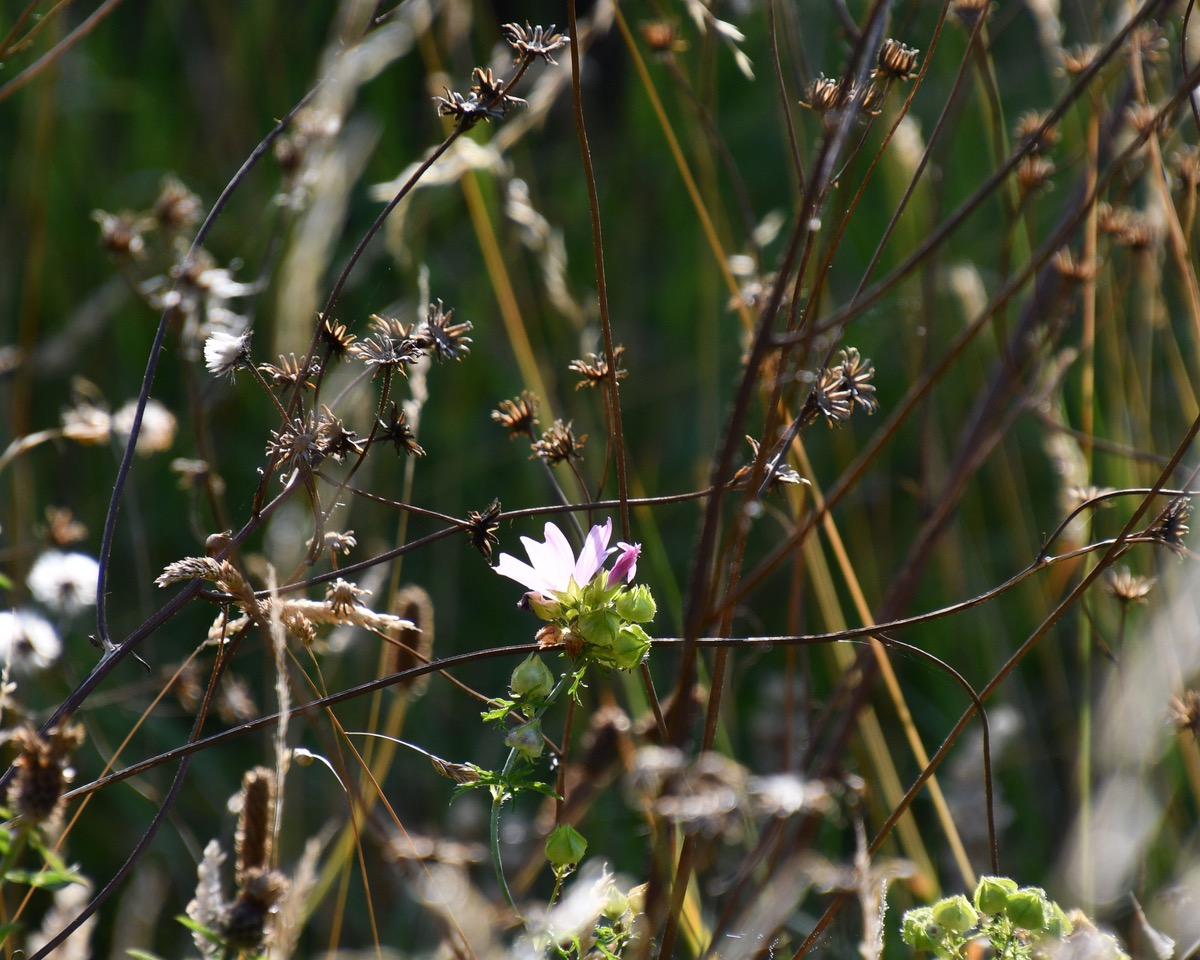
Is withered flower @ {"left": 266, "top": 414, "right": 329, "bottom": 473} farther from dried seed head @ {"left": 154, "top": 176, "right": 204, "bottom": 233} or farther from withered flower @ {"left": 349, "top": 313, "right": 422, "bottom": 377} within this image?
dried seed head @ {"left": 154, "top": 176, "right": 204, "bottom": 233}

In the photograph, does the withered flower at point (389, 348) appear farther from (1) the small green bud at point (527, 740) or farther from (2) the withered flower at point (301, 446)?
(1) the small green bud at point (527, 740)

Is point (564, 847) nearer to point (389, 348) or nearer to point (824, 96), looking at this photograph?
point (389, 348)

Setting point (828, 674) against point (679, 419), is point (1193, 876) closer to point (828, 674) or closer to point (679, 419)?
point (828, 674)

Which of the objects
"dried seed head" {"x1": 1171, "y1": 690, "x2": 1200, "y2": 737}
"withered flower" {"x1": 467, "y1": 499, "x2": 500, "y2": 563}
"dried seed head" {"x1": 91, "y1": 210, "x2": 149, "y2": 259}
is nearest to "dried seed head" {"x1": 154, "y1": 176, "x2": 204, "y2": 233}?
"dried seed head" {"x1": 91, "y1": 210, "x2": 149, "y2": 259}

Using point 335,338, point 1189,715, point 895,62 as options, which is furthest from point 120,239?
point 1189,715

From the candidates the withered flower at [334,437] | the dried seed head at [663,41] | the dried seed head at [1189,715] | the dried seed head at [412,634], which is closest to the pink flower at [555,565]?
the withered flower at [334,437]

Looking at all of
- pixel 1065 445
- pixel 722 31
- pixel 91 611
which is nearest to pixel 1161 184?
pixel 1065 445
